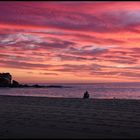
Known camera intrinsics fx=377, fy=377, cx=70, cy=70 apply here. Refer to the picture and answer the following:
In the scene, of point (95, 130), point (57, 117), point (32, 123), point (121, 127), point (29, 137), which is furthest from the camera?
point (57, 117)

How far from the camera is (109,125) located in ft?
61.2

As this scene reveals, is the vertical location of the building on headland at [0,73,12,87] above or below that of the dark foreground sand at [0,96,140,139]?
above

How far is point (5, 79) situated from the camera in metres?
153

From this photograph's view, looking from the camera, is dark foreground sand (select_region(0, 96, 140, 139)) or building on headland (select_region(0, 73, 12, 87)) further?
building on headland (select_region(0, 73, 12, 87))

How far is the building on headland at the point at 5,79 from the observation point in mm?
143712

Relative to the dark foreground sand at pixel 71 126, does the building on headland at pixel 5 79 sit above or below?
above

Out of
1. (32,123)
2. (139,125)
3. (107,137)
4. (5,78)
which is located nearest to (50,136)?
(107,137)

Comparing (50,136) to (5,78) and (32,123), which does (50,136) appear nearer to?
(32,123)

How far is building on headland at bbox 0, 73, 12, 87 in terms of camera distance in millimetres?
143712

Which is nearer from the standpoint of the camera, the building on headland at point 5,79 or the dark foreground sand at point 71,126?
the dark foreground sand at point 71,126

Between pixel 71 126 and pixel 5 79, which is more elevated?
pixel 5 79

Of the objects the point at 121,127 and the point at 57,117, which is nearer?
the point at 121,127

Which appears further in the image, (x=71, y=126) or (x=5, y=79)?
(x=5, y=79)

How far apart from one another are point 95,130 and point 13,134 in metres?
3.68
